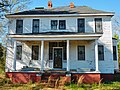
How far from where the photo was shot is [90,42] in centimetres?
1933

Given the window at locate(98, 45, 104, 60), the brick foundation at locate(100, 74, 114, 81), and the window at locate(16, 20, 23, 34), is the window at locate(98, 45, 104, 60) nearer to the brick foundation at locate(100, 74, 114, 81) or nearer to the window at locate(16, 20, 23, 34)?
the brick foundation at locate(100, 74, 114, 81)

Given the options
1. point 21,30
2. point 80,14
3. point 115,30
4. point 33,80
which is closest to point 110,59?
point 80,14

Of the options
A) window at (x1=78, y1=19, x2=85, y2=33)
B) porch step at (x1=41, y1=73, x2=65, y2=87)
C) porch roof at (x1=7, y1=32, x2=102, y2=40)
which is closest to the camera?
porch step at (x1=41, y1=73, x2=65, y2=87)

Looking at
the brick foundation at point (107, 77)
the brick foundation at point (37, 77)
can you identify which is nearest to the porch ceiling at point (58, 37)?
the brick foundation at point (37, 77)

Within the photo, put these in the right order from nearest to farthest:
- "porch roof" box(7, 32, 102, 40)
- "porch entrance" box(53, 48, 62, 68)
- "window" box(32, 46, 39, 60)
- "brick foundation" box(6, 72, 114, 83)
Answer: "brick foundation" box(6, 72, 114, 83) < "porch roof" box(7, 32, 102, 40) < "porch entrance" box(53, 48, 62, 68) < "window" box(32, 46, 39, 60)

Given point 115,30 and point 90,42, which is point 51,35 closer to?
point 90,42

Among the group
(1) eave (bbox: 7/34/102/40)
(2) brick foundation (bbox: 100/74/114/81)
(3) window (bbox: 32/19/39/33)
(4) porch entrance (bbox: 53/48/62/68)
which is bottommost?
(2) brick foundation (bbox: 100/74/114/81)

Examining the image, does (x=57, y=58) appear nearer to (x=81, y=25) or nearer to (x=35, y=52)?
(x=35, y=52)

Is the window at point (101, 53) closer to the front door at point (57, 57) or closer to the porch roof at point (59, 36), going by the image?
the porch roof at point (59, 36)

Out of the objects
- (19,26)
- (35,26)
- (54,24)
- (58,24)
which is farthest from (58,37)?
(19,26)

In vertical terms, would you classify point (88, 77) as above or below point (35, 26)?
below

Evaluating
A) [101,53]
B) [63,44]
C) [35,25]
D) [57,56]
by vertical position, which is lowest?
[57,56]

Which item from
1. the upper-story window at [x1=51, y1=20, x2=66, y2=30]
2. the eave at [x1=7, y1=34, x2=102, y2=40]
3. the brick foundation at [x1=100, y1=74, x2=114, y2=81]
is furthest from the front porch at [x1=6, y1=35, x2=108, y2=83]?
the eave at [x1=7, y1=34, x2=102, y2=40]

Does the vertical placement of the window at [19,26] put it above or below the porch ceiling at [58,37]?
above
